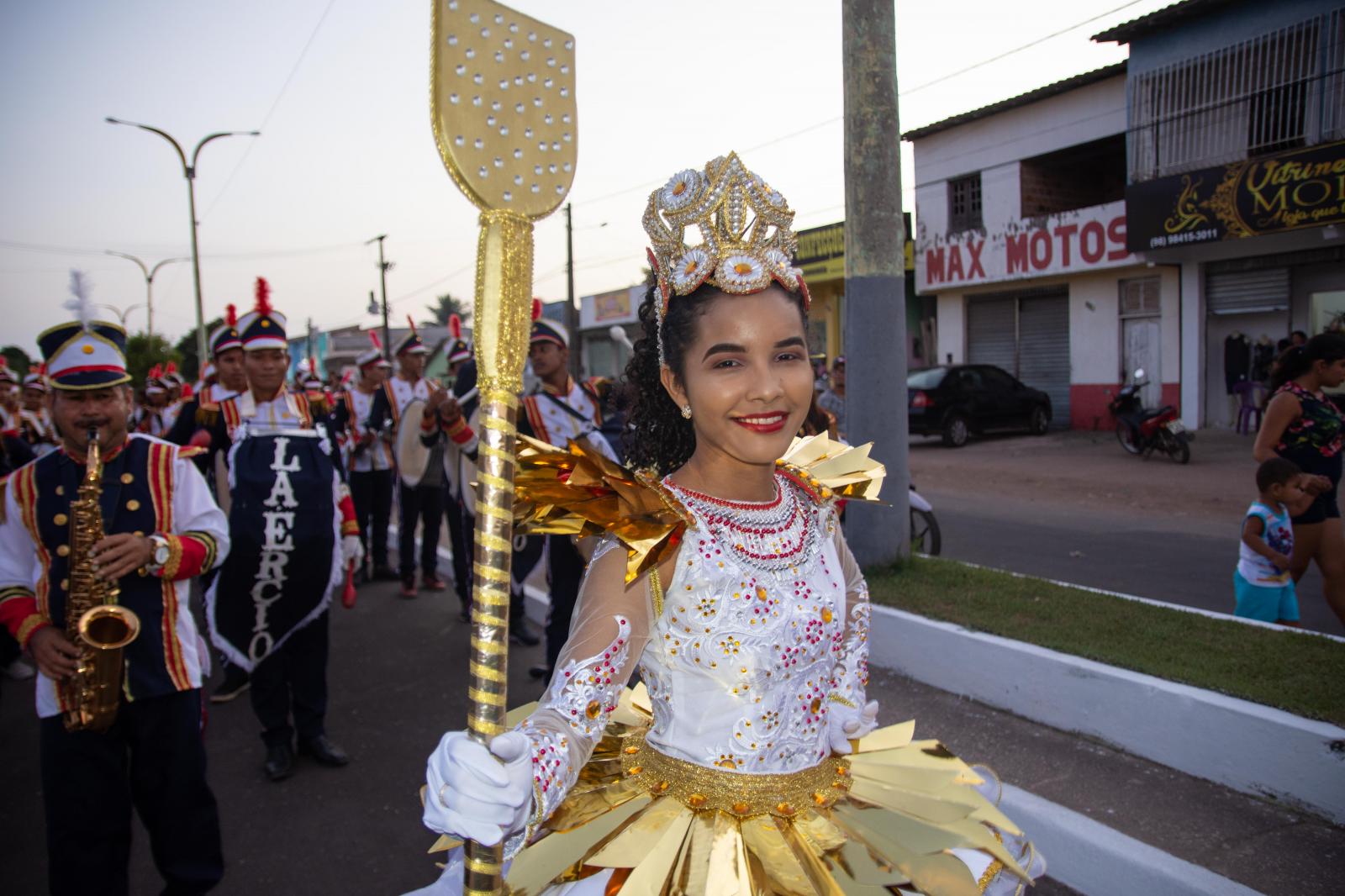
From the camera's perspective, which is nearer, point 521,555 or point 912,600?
point 912,600

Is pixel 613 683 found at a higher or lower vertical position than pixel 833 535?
lower

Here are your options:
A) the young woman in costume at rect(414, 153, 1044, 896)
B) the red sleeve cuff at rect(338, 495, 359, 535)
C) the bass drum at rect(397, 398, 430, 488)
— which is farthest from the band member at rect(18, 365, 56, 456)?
the young woman in costume at rect(414, 153, 1044, 896)

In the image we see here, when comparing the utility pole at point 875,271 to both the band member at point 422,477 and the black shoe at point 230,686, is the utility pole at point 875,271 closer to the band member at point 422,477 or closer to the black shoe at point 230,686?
the band member at point 422,477

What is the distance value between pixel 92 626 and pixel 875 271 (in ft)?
17.3

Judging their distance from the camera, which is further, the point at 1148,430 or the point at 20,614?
the point at 1148,430

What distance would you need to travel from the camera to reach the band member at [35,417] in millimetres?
9555

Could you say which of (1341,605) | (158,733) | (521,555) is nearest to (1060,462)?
(1341,605)

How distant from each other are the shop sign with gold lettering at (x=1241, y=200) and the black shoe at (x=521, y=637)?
15.4m

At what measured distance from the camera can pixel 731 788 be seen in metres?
1.94

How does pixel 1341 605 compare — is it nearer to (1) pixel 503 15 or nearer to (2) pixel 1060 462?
(1) pixel 503 15

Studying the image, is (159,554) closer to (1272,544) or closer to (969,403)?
(1272,544)

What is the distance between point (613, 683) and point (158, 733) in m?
2.22

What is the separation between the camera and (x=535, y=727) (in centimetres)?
167

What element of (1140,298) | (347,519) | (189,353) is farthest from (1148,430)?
(189,353)
